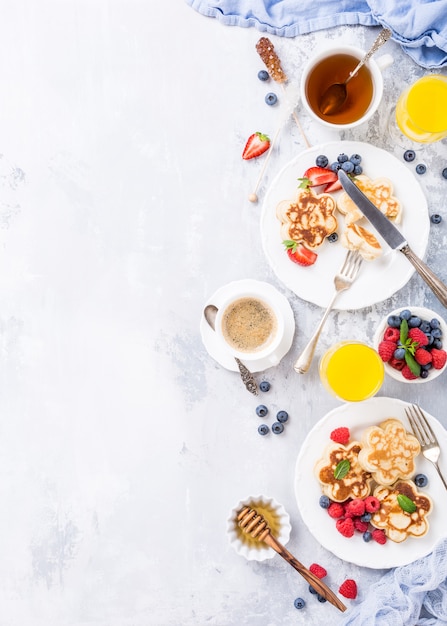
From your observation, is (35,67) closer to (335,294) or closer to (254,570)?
(335,294)

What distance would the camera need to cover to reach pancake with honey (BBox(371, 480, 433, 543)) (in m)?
1.75

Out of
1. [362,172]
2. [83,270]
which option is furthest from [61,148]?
[362,172]

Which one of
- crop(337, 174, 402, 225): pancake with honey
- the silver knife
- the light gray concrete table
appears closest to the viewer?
the silver knife

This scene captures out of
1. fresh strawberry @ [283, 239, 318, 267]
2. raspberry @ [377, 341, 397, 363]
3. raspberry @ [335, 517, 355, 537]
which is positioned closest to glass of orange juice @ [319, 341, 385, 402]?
raspberry @ [377, 341, 397, 363]

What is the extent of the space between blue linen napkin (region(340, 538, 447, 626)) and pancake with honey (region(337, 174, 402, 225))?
2.98 feet

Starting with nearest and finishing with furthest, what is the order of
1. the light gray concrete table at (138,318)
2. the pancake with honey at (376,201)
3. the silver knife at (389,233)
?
the silver knife at (389,233), the pancake with honey at (376,201), the light gray concrete table at (138,318)

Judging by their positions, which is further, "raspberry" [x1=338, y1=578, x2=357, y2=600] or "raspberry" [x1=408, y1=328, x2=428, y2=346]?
"raspberry" [x1=338, y1=578, x2=357, y2=600]

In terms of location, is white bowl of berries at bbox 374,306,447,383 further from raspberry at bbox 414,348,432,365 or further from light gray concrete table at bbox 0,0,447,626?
light gray concrete table at bbox 0,0,447,626

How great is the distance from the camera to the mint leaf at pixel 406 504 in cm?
173

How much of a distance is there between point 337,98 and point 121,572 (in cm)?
149

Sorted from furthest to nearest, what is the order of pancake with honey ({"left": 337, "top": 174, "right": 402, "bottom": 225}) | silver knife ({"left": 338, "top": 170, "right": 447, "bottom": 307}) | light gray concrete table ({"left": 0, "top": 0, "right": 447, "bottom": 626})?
light gray concrete table ({"left": 0, "top": 0, "right": 447, "bottom": 626}), pancake with honey ({"left": 337, "top": 174, "right": 402, "bottom": 225}), silver knife ({"left": 338, "top": 170, "right": 447, "bottom": 307})

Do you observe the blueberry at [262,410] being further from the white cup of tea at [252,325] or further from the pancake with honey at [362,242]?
the pancake with honey at [362,242]

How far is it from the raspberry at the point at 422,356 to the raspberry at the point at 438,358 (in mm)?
18

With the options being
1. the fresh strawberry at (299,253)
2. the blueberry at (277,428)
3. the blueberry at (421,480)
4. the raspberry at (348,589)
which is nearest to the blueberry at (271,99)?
the fresh strawberry at (299,253)
